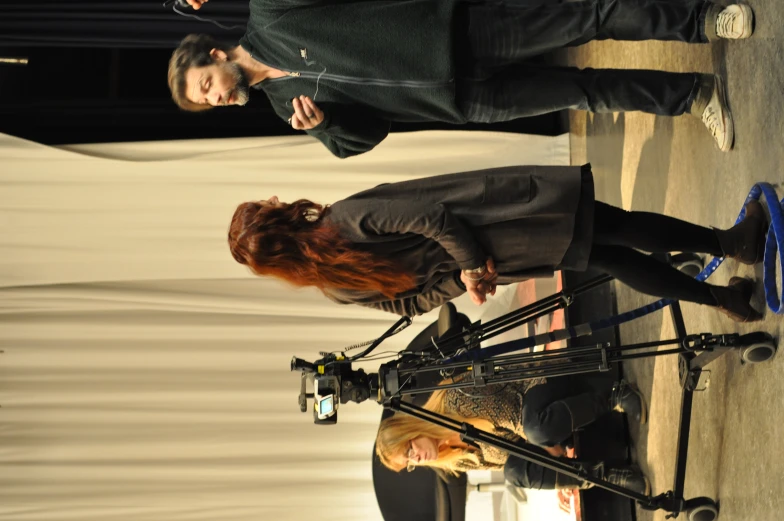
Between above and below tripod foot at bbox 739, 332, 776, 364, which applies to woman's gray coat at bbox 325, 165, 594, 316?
above

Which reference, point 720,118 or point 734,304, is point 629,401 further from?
point 720,118

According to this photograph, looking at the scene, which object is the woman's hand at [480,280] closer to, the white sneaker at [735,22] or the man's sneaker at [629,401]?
the white sneaker at [735,22]

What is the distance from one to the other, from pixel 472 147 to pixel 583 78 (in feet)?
5.31

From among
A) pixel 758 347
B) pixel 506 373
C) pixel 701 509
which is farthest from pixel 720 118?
pixel 701 509

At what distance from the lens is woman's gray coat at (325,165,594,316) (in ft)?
6.61

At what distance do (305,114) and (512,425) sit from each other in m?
1.69

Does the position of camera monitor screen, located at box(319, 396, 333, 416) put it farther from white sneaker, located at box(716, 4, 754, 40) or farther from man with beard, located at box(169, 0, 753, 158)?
white sneaker, located at box(716, 4, 754, 40)

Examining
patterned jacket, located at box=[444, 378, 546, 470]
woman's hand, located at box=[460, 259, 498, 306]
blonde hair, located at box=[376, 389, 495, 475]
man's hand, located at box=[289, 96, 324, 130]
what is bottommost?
blonde hair, located at box=[376, 389, 495, 475]

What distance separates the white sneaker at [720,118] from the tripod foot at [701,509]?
1.07 meters

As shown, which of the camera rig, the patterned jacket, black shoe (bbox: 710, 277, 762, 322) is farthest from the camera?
the patterned jacket

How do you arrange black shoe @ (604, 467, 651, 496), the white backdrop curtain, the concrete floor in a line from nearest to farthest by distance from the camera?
the concrete floor < black shoe @ (604, 467, 651, 496) < the white backdrop curtain

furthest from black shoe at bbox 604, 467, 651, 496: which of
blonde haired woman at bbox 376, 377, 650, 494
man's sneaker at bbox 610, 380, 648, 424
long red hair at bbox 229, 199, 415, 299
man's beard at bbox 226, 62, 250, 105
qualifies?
man's beard at bbox 226, 62, 250, 105

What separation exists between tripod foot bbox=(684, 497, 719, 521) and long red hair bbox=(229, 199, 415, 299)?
1.13m

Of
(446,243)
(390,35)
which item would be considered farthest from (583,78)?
(446,243)
